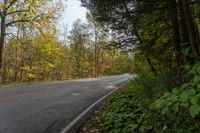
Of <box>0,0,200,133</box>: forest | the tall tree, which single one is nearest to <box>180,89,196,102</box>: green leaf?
<box>0,0,200,133</box>: forest

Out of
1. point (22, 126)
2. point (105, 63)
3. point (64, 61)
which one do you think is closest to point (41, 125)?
point (22, 126)

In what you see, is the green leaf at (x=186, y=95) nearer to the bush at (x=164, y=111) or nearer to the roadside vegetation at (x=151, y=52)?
the bush at (x=164, y=111)

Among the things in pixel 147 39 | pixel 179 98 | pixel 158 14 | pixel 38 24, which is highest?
pixel 38 24

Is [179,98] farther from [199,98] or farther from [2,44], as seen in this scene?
[2,44]

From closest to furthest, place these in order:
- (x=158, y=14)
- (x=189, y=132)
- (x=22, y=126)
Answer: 1. (x=189, y=132)
2. (x=22, y=126)
3. (x=158, y=14)

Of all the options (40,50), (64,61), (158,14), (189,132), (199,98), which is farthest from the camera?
(64,61)

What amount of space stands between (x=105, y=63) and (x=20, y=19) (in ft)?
139

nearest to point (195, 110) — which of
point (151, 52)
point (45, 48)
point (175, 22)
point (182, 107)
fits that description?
point (182, 107)

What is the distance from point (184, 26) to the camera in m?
8.23

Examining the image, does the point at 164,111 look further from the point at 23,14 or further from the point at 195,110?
the point at 23,14

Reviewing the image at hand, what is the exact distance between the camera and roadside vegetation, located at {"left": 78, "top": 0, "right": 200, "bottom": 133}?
4.95 m

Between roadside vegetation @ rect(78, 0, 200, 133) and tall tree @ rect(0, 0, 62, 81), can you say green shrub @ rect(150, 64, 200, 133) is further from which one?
tall tree @ rect(0, 0, 62, 81)

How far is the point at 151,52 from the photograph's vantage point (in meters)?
9.34

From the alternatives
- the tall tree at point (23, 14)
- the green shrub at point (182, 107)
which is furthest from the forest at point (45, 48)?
the green shrub at point (182, 107)
